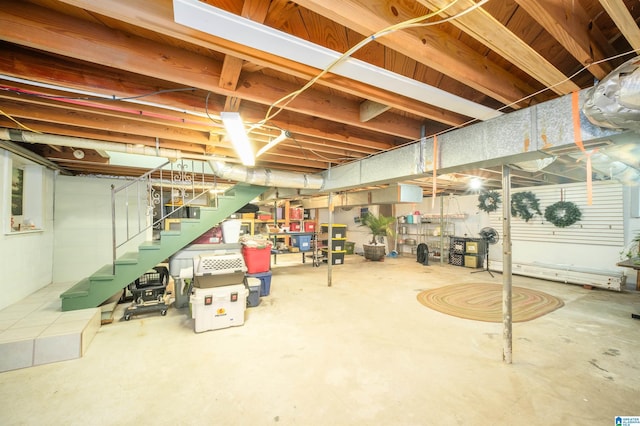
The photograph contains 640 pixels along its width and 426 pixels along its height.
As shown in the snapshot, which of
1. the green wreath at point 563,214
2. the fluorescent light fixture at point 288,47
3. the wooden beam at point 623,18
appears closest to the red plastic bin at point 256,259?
the fluorescent light fixture at point 288,47

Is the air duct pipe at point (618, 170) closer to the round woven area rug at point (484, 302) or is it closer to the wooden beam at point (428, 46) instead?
the round woven area rug at point (484, 302)

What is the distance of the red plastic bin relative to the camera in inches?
180

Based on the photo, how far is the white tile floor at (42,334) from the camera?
Result: 2.34 metres

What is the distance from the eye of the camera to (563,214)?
5.93m

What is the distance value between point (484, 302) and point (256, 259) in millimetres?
4073

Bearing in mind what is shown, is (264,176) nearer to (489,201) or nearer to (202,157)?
(202,157)

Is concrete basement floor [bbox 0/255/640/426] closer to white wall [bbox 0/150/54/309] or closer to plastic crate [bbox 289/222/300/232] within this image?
white wall [bbox 0/150/54/309]

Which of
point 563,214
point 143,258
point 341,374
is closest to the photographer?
point 341,374

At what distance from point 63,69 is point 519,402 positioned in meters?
4.27

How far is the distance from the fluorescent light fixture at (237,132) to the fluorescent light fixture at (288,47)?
0.78 meters

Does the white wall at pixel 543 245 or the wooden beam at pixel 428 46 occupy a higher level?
the wooden beam at pixel 428 46

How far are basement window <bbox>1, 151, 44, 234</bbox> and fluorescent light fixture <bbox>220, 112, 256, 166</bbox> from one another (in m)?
3.53

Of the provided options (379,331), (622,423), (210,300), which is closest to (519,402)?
(622,423)

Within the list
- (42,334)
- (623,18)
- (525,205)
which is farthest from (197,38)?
(525,205)
